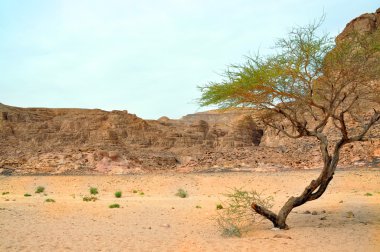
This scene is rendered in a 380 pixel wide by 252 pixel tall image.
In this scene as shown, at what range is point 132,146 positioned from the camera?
5462cm

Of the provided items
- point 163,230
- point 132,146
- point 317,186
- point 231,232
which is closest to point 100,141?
point 132,146

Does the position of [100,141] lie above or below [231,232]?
above

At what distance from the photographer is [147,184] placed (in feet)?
116

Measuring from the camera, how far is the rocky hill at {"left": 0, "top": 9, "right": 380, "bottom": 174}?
141ft

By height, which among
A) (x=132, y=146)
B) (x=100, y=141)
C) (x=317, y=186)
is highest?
(x=100, y=141)

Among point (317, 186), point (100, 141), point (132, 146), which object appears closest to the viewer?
point (317, 186)

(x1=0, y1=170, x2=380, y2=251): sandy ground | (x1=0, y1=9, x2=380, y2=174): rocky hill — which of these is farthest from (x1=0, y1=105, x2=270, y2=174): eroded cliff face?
(x1=0, y1=170, x2=380, y2=251): sandy ground

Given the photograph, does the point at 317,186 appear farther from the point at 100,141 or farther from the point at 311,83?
the point at 100,141

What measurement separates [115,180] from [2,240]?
2670cm

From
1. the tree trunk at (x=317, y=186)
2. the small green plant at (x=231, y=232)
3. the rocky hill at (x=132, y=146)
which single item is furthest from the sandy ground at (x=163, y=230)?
the rocky hill at (x=132, y=146)

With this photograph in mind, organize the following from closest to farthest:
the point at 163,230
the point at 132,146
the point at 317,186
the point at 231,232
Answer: the point at 231,232 → the point at 317,186 → the point at 163,230 → the point at 132,146

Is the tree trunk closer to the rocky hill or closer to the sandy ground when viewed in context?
the sandy ground

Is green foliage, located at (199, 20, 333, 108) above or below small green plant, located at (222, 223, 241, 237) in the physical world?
above

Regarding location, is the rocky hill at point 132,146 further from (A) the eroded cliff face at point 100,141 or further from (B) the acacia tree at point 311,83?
(B) the acacia tree at point 311,83
